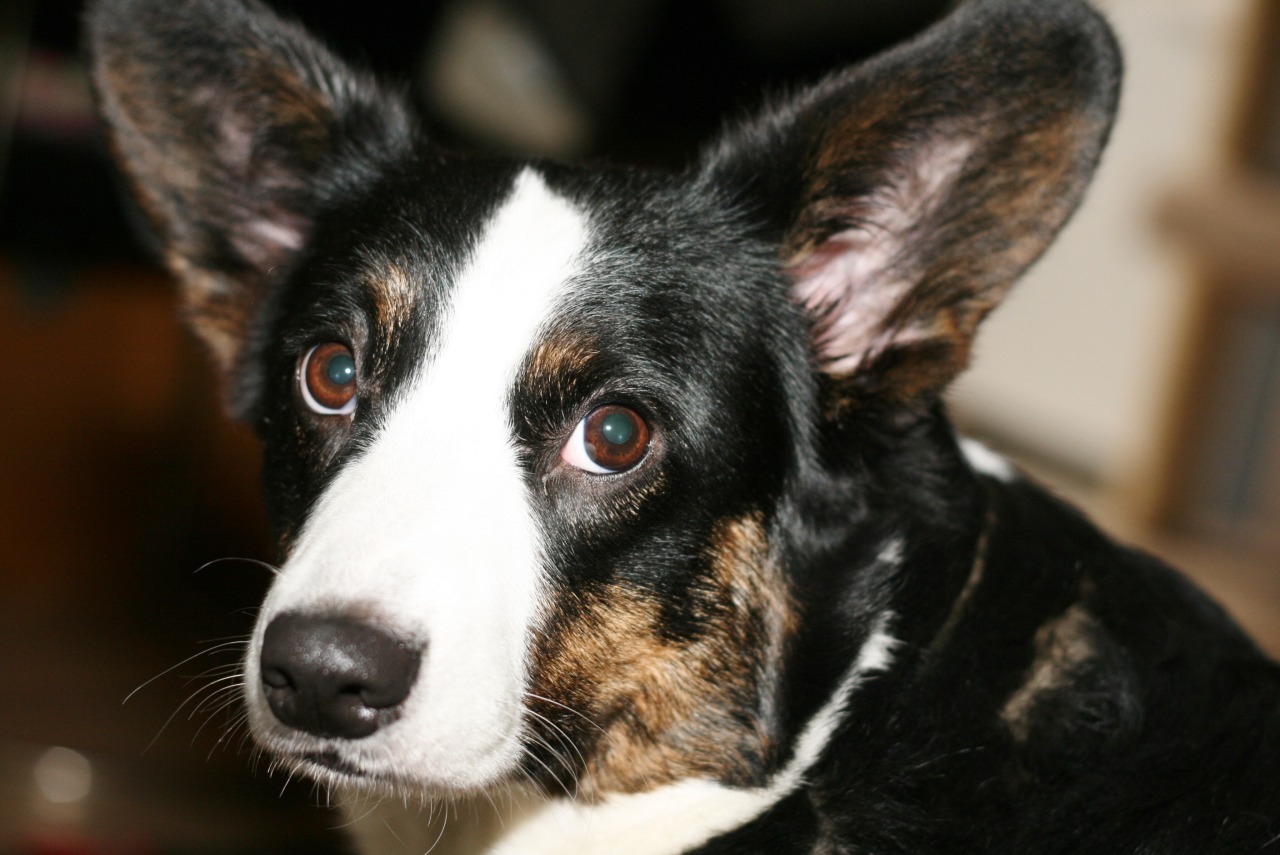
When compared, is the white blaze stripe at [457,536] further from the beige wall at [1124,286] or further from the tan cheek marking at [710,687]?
the beige wall at [1124,286]

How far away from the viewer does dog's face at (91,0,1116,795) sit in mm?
1737

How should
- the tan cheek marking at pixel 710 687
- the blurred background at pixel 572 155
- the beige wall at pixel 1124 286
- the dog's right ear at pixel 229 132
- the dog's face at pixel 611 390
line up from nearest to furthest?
the dog's face at pixel 611 390, the tan cheek marking at pixel 710 687, the dog's right ear at pixel 229 132, the blurred background at pixel 572 155, the beige wall at pixel 1124 286

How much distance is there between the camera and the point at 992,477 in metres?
2.25

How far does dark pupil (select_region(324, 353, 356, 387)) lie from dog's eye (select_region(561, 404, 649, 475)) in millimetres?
401

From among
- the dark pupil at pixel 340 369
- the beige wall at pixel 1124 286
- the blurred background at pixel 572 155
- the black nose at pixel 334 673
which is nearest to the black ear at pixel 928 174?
the dark pupil at pixel 340 369

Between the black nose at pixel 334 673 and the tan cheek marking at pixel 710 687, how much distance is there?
1.55 feet

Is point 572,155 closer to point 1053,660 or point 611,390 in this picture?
point 611,390

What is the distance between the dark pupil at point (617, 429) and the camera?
197 cm

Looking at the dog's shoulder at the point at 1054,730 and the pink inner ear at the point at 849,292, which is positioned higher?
the pink inner ear at the point at 849,292

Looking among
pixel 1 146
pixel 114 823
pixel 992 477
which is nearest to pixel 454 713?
pixel 992 477

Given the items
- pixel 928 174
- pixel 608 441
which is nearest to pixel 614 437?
pixel 608 441

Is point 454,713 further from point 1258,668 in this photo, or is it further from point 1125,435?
point 1125,435

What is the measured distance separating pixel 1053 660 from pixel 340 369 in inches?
50.3

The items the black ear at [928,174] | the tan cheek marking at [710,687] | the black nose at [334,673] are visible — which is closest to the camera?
the black nose at [334,673]
